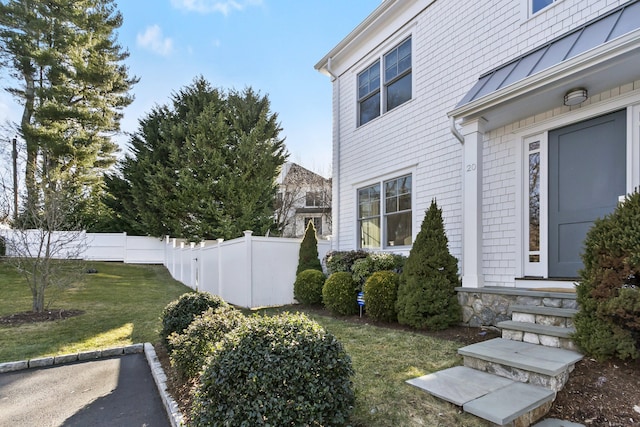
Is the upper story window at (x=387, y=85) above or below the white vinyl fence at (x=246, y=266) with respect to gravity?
above

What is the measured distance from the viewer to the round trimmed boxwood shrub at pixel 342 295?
21.9 ft

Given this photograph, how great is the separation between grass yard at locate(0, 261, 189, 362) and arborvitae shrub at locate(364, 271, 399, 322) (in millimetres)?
3581

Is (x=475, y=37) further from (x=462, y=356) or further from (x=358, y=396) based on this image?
(x=358, y=396)

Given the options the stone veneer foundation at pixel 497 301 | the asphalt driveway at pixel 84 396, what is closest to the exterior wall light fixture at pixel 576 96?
the stone veneer foundation at pixel 497 301

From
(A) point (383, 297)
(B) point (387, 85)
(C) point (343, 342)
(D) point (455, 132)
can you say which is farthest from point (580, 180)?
(B) point (387, 85)

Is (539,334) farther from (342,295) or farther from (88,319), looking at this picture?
(88,319)

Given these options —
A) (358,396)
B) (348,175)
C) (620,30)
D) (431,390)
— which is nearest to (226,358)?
(358,396)

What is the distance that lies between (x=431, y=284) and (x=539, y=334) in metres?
1.59

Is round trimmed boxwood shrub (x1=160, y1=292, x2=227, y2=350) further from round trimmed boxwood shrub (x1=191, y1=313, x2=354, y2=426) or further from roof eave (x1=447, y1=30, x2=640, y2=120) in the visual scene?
roof eave (x1=447, y1=30, x2=640, y2=120)

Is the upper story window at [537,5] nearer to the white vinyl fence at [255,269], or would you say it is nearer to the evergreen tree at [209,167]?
the white vinyl fence at [255,269]

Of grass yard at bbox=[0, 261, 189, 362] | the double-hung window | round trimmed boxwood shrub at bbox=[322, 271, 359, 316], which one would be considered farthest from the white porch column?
grass yard at bbox=[0, 261, 189, 362]

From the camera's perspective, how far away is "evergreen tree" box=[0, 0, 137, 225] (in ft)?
52.6

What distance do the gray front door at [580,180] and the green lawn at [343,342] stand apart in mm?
2016

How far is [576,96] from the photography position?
415cm
